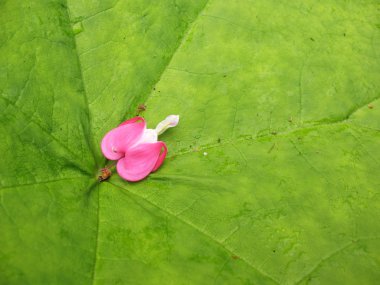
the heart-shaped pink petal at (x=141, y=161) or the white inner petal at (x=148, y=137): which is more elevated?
the white inner petal at (x=148, y=137)

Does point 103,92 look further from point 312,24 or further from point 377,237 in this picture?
point 377,237

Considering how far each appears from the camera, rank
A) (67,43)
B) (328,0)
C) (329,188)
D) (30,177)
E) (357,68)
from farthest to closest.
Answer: (328,0) → (357,68) → (67,43) → (329,188) → (30,177)

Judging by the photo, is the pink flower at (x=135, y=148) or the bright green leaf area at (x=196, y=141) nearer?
the bright green leaf area at (x=196, y=141)

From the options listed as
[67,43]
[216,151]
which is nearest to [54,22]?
[67,43]

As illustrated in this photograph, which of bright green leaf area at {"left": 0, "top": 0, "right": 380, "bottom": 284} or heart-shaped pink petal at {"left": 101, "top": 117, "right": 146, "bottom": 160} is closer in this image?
bright green leaf area at {"left": 0, "top": 0, "right": 380, "bottom": 284}

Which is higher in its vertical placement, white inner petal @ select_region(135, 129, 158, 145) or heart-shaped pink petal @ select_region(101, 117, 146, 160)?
heart-shaped pink petal @ select_region(101, 117, 146, 160)
